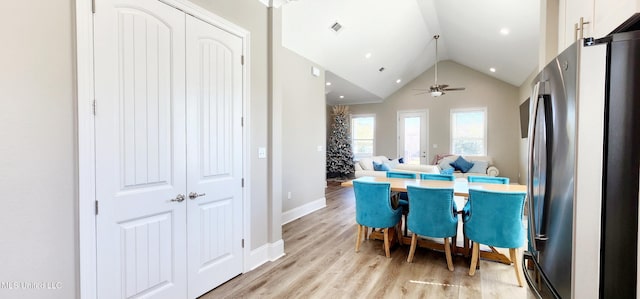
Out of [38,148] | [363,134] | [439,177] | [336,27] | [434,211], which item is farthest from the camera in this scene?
[363,134]

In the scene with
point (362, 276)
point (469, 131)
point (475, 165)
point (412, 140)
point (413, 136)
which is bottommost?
point (362, 276)

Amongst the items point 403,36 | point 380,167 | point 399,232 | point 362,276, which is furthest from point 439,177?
point 403,36

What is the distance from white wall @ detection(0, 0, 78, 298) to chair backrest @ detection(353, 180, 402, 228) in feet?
8.29

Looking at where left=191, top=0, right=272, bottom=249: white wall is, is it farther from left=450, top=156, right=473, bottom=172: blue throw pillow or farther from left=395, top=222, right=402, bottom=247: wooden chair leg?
left=450, top=156, right=473, bottom=172: blue throw pillow

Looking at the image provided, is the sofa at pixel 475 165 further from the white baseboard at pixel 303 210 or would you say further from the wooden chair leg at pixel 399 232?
the wooden chair leg at pixel 399 232

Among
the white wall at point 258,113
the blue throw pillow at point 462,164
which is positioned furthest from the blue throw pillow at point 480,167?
the white wall at point 258,113

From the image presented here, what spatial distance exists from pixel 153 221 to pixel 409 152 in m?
8.75

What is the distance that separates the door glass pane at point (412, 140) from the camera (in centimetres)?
950

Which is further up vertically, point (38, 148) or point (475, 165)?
point (38, 148)

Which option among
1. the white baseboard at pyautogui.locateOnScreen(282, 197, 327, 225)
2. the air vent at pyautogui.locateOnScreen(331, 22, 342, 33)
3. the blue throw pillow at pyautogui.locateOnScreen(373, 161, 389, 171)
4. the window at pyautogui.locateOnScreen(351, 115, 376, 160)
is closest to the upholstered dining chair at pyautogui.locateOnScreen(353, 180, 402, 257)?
the white baseboard at pyautogui.locateOnScreen(282, 197, 327, 225)

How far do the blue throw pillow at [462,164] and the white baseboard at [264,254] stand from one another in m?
6.43

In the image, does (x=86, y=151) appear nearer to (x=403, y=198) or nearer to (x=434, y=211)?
(x=434, y=211)

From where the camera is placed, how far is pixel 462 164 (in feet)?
26.1

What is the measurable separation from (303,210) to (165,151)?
337 centimetres
